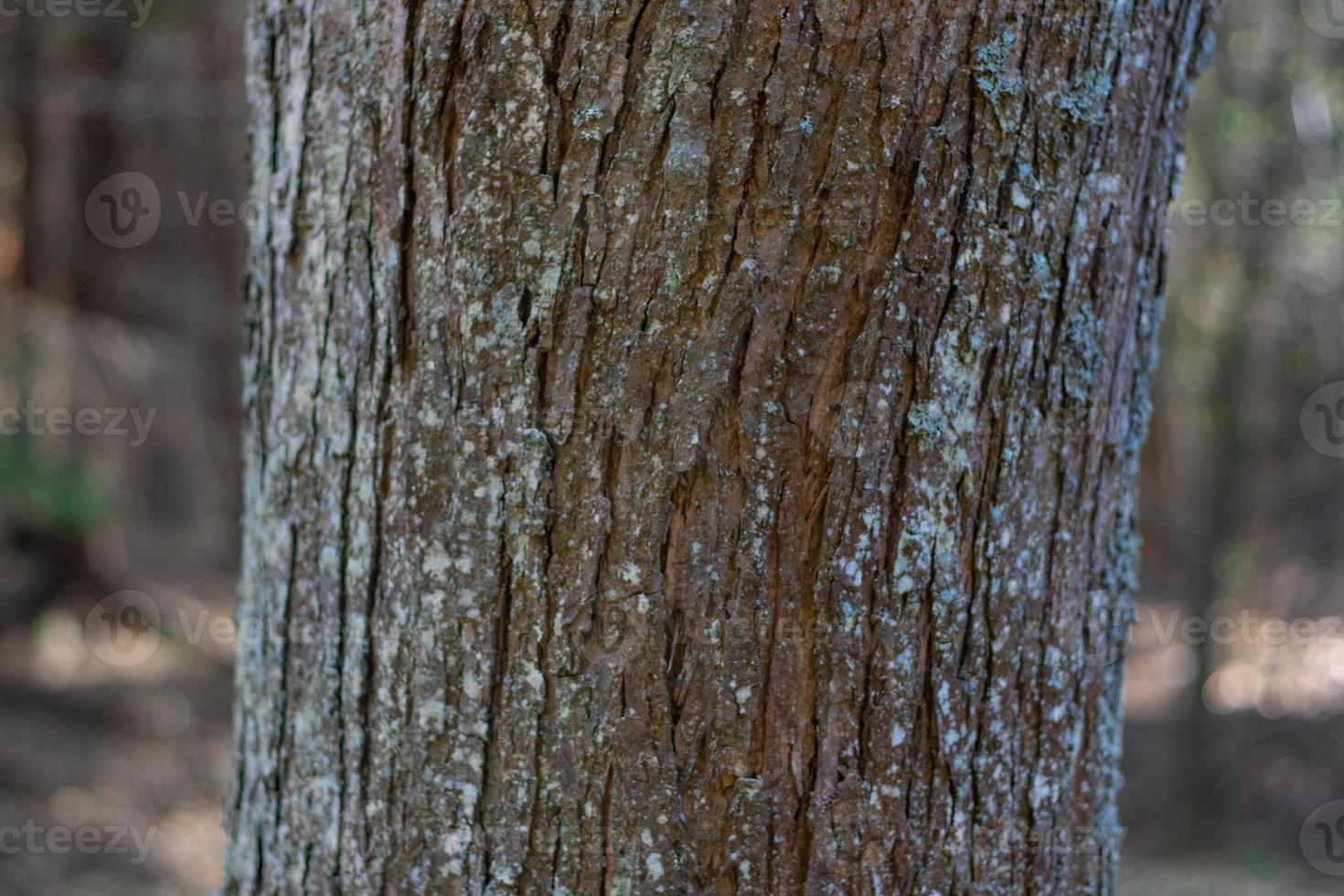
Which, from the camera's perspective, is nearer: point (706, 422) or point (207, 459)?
point (706, 422)

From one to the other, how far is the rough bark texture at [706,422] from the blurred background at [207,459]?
5059 mm

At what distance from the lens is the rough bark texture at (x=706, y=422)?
971mm

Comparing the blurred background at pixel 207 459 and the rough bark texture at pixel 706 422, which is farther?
the blurred background at pixel 207 459

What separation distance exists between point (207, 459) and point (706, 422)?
27.8ft

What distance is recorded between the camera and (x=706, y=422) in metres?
0.97

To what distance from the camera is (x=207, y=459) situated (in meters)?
8.53

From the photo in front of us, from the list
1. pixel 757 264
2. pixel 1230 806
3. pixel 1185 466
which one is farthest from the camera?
pixel 1185 466

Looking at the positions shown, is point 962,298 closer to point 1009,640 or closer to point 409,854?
point 1009,640

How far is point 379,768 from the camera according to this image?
3.52 feet

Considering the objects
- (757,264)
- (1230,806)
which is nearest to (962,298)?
(757,264)

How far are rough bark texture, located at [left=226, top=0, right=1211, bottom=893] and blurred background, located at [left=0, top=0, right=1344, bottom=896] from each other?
5059mm

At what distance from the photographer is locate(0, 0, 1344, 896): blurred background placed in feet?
19.9

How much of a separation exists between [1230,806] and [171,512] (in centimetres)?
844

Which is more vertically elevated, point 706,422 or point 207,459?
point 207,459
